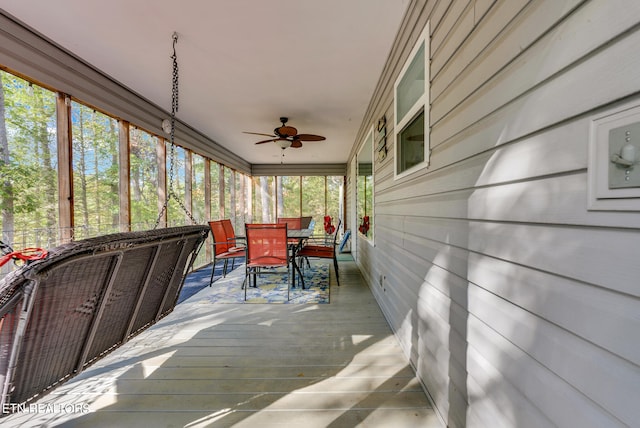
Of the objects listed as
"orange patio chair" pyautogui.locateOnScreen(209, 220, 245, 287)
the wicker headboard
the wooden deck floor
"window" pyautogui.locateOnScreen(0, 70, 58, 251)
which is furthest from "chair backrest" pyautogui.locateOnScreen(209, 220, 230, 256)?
the wicker headboard

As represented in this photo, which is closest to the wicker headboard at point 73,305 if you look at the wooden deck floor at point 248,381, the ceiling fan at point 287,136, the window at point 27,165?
the wooden deck floor at point 248,381

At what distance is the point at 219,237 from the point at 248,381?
2.87 m

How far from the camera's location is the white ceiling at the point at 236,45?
207 centimetres

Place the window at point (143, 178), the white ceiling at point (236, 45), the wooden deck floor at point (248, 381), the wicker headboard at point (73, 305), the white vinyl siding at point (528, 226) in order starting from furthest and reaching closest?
the window at point (143, 178) < the white ceiling at point (236, 45) < the wooden deck floor at point (248, 381) < the wicker headboard at point (73, 305) < the white vinyl siding at point (528, 226)

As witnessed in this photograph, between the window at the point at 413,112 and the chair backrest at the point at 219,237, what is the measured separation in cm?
300

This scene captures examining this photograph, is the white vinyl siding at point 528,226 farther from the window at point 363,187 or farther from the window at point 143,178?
the window at point 143,178

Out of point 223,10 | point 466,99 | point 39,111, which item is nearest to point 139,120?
point 39,111

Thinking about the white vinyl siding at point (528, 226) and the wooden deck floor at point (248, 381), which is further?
the wooden deck floor at point (248, 381)

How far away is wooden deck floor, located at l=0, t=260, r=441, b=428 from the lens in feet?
5.03

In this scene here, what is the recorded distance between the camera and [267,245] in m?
3.54

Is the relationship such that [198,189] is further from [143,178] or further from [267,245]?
[267,245]

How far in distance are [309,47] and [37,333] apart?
2.81 meters

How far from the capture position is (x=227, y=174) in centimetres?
726

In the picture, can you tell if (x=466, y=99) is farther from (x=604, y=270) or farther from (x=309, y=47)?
(x=309, y=47)
